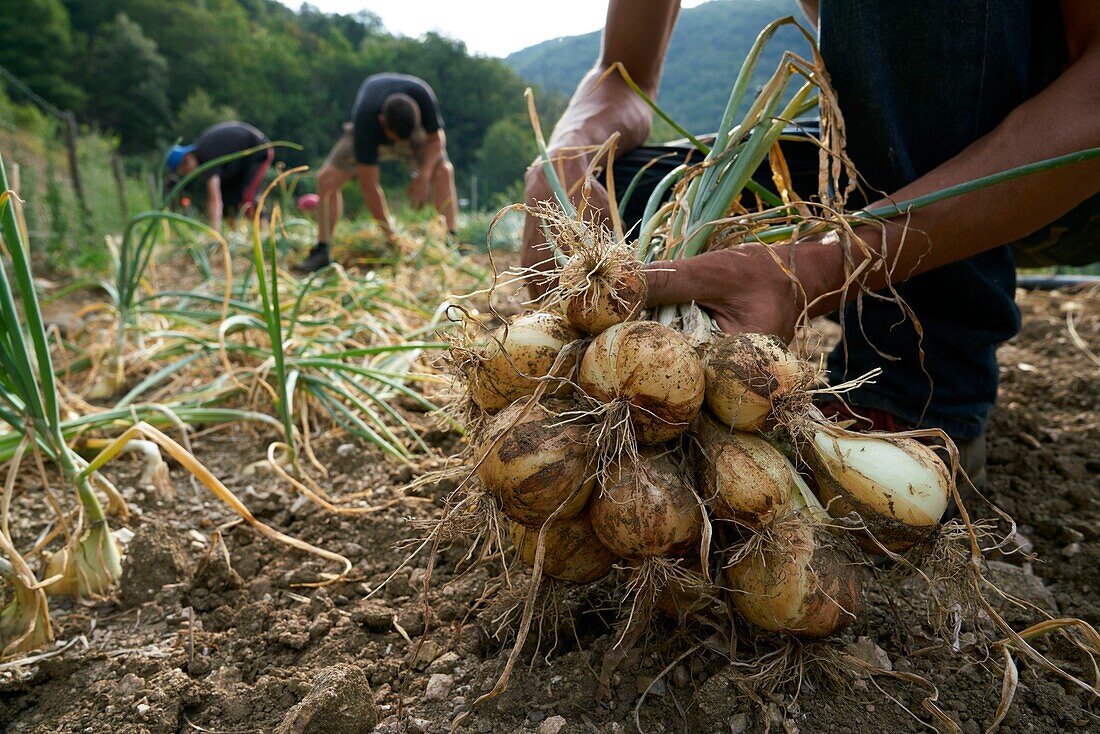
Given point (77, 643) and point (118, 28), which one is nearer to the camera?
point (77, 643)

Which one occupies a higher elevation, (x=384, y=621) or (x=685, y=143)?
(x=685, y=143)

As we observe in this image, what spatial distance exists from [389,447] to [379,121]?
Result: 5526mm

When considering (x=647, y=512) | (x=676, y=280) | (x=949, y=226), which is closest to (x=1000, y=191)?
(x=949, y=226)

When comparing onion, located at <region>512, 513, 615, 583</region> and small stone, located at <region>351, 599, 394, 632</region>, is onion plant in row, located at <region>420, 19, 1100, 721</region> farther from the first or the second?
small stone, located at <region>351, 599, 394, 632</region>

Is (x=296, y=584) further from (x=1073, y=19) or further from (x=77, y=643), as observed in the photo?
(x=1073, y=19)

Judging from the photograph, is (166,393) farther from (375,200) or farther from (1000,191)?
(375,200)

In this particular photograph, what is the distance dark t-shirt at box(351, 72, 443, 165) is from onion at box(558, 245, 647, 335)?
225 inches

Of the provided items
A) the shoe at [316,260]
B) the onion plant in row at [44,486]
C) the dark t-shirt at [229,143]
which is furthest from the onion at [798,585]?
the dark t-shirt at [229,143]

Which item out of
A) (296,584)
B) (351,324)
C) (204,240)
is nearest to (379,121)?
(204,240)

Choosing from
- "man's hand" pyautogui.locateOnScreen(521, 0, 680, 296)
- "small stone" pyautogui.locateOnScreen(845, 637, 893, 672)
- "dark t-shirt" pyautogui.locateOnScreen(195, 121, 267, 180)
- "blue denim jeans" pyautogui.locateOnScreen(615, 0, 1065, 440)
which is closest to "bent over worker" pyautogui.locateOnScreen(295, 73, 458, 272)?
"dark t-shirt" pyautogui.locateOnScreen(195, 121, 267, 180)

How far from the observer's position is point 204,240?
19.3 feet

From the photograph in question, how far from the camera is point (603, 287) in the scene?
88cm

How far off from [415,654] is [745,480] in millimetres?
523

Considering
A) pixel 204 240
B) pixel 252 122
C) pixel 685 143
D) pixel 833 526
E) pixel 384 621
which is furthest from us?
pixel 252 122
